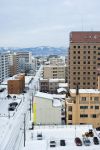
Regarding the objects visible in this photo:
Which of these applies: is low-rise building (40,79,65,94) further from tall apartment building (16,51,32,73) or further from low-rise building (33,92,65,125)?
tall apartment building (16,51,32,73)

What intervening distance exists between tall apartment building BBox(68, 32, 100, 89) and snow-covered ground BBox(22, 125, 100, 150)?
558 inches

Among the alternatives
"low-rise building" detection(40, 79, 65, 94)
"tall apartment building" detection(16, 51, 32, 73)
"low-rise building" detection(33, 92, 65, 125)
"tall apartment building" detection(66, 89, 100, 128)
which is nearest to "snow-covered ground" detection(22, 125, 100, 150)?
"tall apartment building" detection(66, 89, 100, 128)

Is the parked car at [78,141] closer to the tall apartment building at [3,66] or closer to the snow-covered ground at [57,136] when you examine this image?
the snow-covered ground at [57,136]

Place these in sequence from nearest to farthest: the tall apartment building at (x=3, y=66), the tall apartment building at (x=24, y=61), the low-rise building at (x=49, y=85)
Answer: the low-rise building at (x=49, y=85) < the tall apartment building at (x=3, y=66) < the tall apartment building at (x=24, y=61)

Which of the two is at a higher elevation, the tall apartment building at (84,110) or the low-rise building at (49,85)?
the tall apartment building at (84,110)

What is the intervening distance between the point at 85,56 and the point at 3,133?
15.5 metres

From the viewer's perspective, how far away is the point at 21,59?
73062 millimetres

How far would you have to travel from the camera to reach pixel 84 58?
115 ft

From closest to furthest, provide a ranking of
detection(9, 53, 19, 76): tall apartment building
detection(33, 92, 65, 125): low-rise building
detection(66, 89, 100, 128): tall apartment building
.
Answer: detection(66, 89, 100, 128): tall apartment building < detection(33, 92, 65, 125): low-rise building < detection(9, 53, 19, 76): tall apartment building

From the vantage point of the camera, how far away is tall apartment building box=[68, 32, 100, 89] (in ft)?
114

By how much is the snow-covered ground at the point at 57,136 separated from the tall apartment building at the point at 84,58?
14178 millimetres

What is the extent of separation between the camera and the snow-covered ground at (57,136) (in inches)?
679

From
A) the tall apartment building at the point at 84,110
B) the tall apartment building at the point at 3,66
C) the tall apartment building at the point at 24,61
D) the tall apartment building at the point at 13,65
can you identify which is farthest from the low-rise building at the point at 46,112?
the tall apartment building at the point at 24,61

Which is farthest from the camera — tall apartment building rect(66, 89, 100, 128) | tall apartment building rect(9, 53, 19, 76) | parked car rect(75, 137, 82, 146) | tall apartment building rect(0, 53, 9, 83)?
tall apartment building rect(9, 53, 19, 76)
